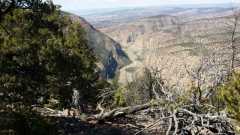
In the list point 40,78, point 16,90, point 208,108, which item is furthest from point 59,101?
point 208,108

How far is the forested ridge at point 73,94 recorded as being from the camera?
36.4ft

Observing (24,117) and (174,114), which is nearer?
(174,114)

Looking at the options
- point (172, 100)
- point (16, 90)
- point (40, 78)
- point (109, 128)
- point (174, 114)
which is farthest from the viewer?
point (40, 78)

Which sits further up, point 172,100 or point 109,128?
point 172,100

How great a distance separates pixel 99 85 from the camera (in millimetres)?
30422

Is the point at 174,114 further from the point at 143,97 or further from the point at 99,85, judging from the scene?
the point at 99,85

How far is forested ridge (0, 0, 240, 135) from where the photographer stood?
11.1m

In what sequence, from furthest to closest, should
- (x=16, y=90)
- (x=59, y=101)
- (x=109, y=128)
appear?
(x=59, y=101)
(x=16, y=90)
(x=109, y=128)

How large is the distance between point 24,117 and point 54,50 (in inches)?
512

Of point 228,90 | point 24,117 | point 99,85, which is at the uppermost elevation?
point 228,90

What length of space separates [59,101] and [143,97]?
18.1 feet

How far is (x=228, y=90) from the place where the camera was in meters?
10.1

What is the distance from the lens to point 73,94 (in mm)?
23359

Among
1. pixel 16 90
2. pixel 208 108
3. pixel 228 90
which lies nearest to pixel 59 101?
pixel 16 90
